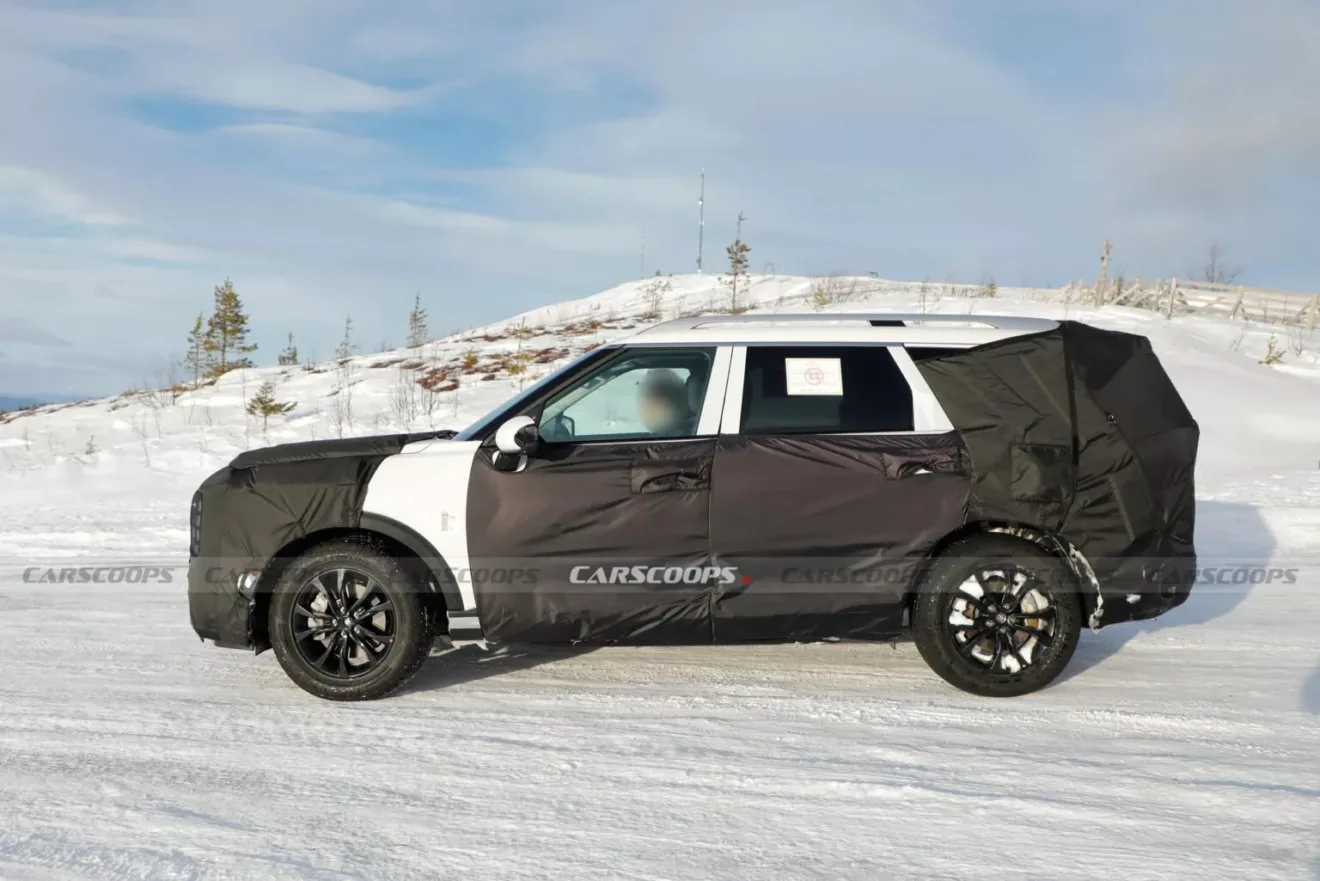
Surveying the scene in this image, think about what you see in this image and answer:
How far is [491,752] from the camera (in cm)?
435

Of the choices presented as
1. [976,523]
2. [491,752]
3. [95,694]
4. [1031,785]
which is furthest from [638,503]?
[95,694]

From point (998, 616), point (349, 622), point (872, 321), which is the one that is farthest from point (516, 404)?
point (998, 616)

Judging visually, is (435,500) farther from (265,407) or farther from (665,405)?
(265,407)

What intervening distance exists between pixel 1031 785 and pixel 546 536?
2.40 meters

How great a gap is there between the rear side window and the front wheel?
29.9 inches

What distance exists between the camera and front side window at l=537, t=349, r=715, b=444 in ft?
16.9

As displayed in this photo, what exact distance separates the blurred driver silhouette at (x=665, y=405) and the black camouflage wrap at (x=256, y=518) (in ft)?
4.19

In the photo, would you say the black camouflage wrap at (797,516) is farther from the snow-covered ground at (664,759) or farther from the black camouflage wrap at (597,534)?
the snow-covered ground at (664,759)

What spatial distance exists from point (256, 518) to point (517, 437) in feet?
4.58

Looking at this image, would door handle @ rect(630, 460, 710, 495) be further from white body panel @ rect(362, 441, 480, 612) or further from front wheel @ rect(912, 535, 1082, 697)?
front wheel @ rect(912, 535, 1082, 697)

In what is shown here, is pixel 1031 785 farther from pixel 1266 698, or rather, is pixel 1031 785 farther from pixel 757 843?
pixel 1266 698

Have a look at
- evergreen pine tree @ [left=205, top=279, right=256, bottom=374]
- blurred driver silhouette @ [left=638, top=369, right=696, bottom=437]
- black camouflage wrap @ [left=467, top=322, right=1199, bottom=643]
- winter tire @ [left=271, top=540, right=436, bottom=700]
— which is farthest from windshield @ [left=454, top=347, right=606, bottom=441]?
evergreen pine tree @ [left=205, top=279, right=256, bottom=374]

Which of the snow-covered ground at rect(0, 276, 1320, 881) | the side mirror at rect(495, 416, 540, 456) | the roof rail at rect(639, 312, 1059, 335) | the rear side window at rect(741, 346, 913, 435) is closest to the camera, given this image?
the snow-covered ground at rect(0, 276, 1320, 881)

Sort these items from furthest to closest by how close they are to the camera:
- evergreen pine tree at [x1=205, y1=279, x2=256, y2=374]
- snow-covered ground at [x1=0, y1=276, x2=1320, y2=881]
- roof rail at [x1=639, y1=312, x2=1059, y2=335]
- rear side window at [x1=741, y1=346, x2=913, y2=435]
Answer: evergreen pine tree at [x1=205, y1=279, x2=256, y2=374]
roof rail at [x1=639, y1=312, x2=1059, y2=335]
rear side window at [x1=741, y1=346, x2=913, y2=435]
snow-covered ground at [x1=0, y1=276, x2=1320, y2=881]
